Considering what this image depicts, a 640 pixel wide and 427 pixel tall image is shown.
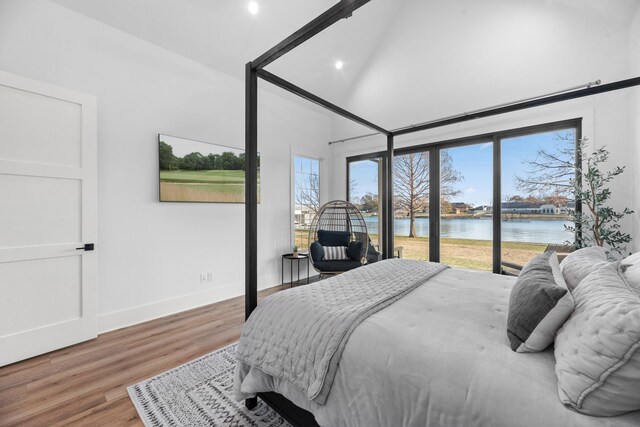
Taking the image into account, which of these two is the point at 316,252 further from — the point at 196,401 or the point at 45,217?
the point at 45,217

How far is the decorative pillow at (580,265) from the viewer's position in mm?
1373

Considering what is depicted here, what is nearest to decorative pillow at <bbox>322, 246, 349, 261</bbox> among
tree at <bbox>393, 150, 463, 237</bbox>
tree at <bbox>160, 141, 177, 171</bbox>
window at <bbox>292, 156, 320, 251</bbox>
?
window at <bbox>292, 156, 320, 251</bbox>

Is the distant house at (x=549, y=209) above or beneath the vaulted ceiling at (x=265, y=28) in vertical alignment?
beneath

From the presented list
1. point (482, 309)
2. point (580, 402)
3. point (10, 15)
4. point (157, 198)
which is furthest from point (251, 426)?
point (10, 15)

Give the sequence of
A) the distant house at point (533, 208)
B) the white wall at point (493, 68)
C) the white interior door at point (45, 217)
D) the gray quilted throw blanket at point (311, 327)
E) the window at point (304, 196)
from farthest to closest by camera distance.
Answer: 1. the window at point (304, 196)
2. the distant house at point (533, 208)
3. the white wall at point (493, 68)
4. the white interior door at point (45, 217)
5. the gray quilted throw blanket at point (311, 327)

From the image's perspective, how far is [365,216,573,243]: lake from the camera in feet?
11.0

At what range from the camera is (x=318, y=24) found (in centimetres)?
147

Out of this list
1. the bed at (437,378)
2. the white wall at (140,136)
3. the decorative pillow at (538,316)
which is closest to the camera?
the bed at (437,378)

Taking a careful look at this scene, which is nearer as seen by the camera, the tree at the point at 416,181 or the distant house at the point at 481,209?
the distant house at the point at 481,209

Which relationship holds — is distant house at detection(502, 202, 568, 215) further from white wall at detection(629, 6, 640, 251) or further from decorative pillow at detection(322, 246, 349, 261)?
decorative pillow at detection(322, 246, 349, 261)

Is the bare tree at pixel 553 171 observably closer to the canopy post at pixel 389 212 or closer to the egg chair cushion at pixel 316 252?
the canopy post at pixel 389 212

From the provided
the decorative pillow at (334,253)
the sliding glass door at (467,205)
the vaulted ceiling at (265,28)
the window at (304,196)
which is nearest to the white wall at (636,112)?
the vaulted ceiling at (265,28)

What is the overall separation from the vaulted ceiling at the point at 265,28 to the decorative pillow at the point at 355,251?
2.73 metres

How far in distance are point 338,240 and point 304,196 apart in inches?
43.5
